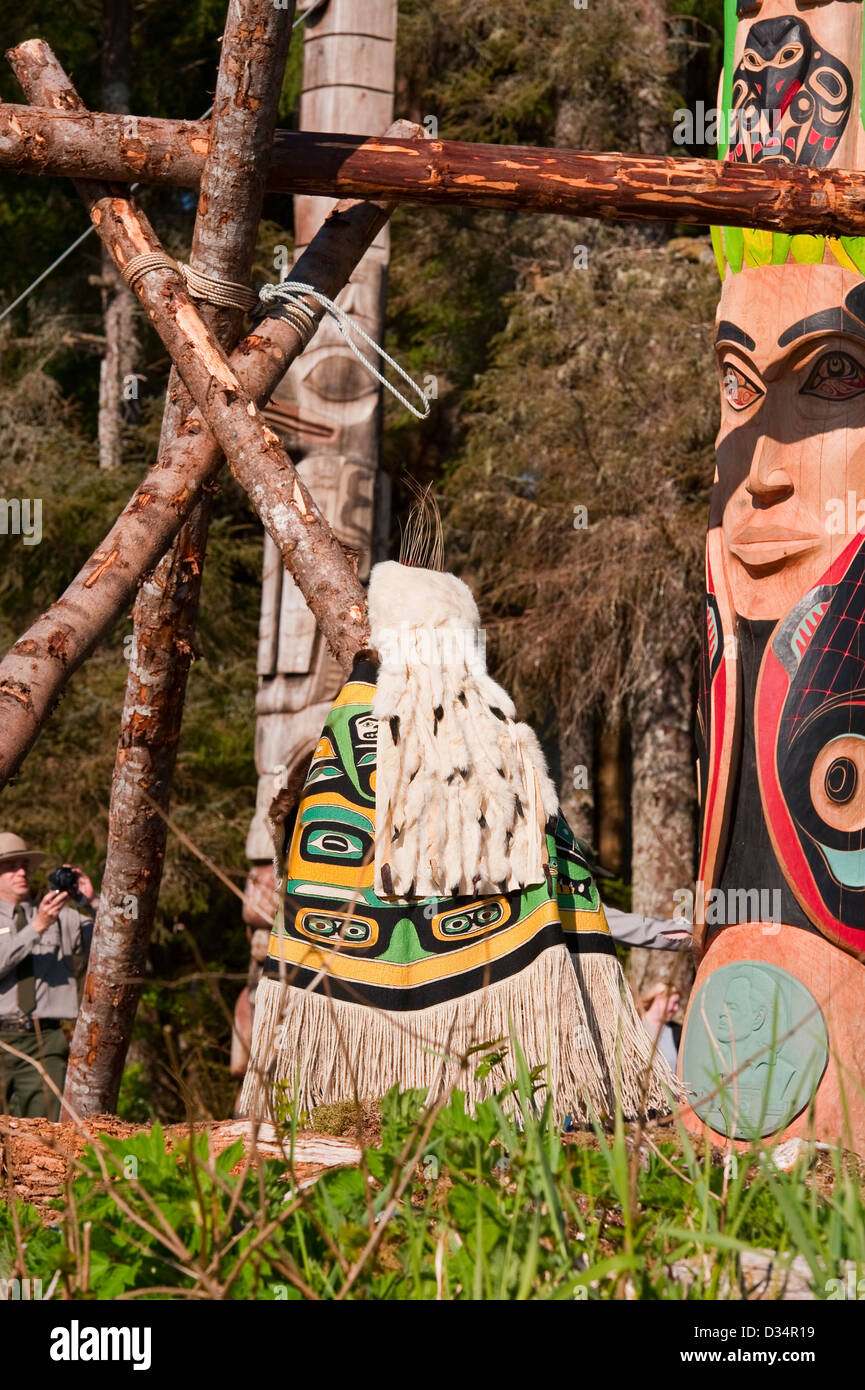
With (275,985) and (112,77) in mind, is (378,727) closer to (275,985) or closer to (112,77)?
(275,985)

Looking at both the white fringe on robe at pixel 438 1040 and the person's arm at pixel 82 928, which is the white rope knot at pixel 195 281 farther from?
the person's arm at pixel 82 928

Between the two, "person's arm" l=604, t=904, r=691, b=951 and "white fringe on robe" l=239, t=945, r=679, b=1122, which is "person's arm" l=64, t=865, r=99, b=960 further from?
"white fringe on robe" l=239, t=945, r=679, b=1122

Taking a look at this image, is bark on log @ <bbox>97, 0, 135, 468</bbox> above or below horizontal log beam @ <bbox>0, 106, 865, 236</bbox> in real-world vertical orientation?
above

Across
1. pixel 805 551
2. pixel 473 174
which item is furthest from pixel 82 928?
pixel 473 174

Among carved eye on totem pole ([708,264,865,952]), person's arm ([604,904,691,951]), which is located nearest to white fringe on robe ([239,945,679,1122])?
carved eye on totem pole ([708,264,865,952])

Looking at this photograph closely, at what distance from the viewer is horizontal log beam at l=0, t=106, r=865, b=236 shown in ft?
12.6

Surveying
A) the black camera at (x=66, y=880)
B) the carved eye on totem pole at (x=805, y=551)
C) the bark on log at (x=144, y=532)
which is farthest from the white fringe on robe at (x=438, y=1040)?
the black camera at (x=66, y=880)

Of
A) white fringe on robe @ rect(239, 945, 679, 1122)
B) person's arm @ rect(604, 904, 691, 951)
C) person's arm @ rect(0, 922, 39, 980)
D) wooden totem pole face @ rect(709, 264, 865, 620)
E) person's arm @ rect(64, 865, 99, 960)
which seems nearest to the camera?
white fringe on robe @ rect(239, 945, 679, 1122)

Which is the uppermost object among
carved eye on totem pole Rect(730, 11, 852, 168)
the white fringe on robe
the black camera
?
carved eye on totem pole Rect(730, 11, 852, 168)

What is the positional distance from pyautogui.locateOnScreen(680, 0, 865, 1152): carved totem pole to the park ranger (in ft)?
8.89

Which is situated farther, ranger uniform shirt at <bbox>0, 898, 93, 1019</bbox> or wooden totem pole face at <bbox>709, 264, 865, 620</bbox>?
ranger uniform shirt at <bbox>0, 898, 93, 1019</bbox>

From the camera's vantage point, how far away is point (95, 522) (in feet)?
31.1

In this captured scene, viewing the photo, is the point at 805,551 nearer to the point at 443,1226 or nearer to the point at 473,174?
the point at 473,174
